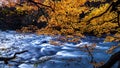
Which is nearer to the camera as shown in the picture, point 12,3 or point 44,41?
point 12,3

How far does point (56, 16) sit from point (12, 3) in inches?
198

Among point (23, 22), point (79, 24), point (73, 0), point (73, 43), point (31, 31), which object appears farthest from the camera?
point (23, 22)

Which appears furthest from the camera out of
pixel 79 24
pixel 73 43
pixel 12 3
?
pixel 73 43

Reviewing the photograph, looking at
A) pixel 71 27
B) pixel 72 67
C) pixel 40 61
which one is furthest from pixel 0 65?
pixel 71 27

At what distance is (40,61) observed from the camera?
74.4 feet

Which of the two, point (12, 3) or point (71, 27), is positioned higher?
point (12, 3)

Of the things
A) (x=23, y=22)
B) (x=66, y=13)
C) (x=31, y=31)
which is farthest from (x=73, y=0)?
(x=23, y=22)

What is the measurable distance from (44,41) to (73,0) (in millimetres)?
17608

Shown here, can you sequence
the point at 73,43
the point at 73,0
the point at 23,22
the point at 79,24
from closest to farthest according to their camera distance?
the point at 79,24 → the point at 73,0 → the point at 73,43 → the point at 23,22

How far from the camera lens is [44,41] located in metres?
31.0

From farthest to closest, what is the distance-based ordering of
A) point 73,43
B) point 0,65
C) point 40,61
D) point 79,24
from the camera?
point 73,43, point 40,61, point 0,65, point 79,24

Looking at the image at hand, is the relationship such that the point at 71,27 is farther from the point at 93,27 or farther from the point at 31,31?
the point at 31,31

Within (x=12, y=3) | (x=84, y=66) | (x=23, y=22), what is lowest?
(x=84, y=66)

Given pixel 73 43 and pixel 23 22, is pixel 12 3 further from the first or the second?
pixel 23 22
